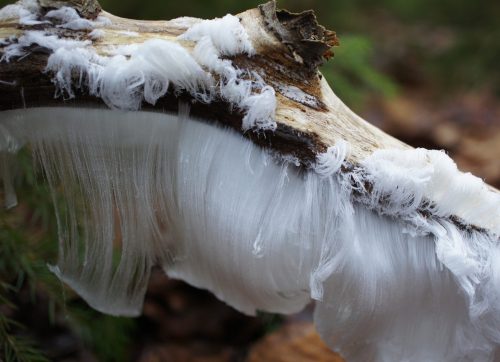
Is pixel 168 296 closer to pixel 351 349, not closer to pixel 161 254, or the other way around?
pixel 161 254

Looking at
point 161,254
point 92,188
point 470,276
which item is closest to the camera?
point 470,276

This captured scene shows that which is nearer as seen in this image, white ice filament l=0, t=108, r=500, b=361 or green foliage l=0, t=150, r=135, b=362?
white ice filament l=0, t=108, r=500, b=361

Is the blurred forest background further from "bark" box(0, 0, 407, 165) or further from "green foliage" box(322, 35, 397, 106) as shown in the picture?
"bark" box(0, 0, 407, 165)

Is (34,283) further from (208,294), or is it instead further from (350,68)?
(350,68)

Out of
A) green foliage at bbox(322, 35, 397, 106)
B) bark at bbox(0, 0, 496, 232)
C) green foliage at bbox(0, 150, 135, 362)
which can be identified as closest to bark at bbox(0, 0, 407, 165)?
bark at bbox(0, 0, 496, 232)

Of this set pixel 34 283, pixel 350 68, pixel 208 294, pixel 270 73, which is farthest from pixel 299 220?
pixel 350 68

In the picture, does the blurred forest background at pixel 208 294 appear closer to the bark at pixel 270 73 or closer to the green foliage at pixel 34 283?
the green foliage at pixel 34 283

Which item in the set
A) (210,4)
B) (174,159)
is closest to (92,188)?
(174,159)

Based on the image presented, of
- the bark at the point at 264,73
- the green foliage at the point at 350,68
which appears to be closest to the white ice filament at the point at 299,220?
the bark at the point at 264,73
